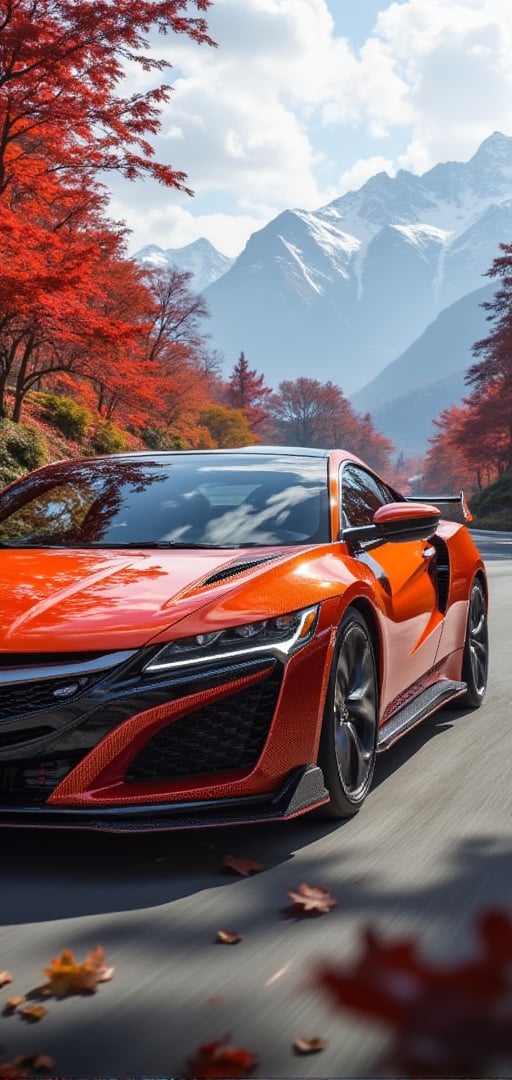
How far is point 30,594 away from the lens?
3902 mm

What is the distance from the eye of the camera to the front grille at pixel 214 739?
345 centimetres

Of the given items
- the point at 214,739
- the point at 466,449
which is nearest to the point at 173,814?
the point at 214,739

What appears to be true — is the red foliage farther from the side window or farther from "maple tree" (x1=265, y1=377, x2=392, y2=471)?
"maple tree" (x1=265, y1=377, x2=392, y2=471)

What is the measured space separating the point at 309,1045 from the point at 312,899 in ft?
2.94

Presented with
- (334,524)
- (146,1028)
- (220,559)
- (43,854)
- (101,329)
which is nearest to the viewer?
(146,1028)

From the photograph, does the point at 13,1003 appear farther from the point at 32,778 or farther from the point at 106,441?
the point at 106,441

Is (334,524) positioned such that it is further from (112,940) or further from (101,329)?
(101,329)

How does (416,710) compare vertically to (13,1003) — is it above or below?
above

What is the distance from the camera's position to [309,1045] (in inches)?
91.4

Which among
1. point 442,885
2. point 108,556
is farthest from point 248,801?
point 108,556

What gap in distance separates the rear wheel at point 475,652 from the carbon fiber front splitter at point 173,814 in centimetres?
270

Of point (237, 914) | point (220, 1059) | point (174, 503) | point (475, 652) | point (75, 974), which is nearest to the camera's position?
point (220, 1059)

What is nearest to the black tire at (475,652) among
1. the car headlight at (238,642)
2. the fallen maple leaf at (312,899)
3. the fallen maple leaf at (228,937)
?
the car headlight at (238,642)

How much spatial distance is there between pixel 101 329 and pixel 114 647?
18.8 m
